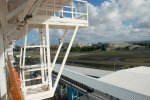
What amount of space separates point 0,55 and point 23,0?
2771 mm

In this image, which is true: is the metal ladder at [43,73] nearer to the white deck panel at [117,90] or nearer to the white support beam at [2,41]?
the white support beam at [2,41]

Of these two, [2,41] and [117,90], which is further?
[117,90]

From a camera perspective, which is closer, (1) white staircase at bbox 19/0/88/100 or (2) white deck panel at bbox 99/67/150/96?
(1) white staircase at bbox 19/0/88/100

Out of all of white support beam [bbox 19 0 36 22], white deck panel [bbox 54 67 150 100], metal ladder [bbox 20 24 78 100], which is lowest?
white deck panel [bbox 54 67 150 100]

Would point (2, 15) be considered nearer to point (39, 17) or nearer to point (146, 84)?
point (39, 17)

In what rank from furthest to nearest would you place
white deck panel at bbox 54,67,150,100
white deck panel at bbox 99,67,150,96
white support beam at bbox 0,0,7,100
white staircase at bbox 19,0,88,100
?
white deck panel at bbox 99,67,150,96, white deck panel at bbox 54,67,150,100, white staircase at bbox 19,0,88,100, white support beam at bbox 0,0,7,100

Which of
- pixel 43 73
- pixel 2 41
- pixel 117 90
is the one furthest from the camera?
pixel 117 90

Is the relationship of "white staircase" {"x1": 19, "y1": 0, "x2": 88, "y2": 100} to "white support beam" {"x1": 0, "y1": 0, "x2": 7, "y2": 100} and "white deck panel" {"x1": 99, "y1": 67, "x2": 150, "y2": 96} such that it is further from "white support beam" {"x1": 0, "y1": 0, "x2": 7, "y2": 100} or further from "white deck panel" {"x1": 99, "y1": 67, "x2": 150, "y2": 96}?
"white deck panel" {"x1": 99, "y1": 67, "x2": 150, "y2": 96}

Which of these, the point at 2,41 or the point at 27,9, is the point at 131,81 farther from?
the point at 2,41

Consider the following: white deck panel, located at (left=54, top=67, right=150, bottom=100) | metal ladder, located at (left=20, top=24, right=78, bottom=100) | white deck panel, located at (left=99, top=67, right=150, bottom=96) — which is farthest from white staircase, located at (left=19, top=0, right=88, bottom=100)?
white deck panel, located at (left=99, top=67, right=150, bottom=96)

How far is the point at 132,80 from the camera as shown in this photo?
81.6ft

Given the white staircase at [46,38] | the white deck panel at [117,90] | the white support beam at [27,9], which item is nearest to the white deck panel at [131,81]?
the white deck panel at [117,90]

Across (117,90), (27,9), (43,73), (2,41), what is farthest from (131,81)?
(2,41)

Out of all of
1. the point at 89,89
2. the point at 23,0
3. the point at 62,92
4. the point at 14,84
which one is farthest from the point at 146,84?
the point at 14,84
